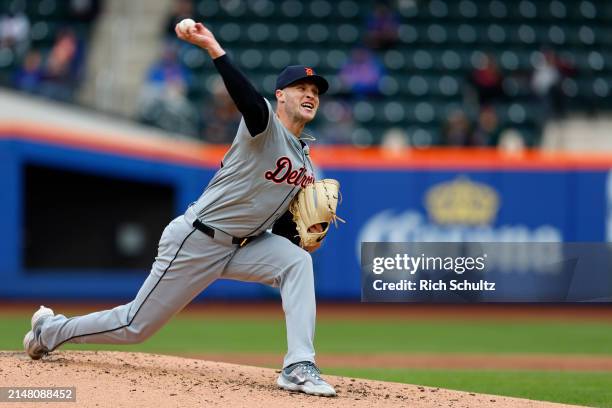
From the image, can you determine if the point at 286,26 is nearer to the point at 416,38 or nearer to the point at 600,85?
the point at 416,38

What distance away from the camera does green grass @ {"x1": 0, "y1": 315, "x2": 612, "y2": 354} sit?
9.35 metres

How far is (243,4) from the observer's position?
57.7ft

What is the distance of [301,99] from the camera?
5.21m

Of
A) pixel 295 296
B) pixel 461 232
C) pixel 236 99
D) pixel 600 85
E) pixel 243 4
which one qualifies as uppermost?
pixel 243 4

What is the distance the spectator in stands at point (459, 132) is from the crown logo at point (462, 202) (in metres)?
0.63

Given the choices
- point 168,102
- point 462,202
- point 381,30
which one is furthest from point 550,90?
point 168,102

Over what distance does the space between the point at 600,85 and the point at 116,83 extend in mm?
7302

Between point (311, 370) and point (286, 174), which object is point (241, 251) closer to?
point (286, 174)

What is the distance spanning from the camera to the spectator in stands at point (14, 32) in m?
14.8

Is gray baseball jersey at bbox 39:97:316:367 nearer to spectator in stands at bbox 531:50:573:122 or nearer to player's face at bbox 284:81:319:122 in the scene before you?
player's face at bbox 284:81:319:122

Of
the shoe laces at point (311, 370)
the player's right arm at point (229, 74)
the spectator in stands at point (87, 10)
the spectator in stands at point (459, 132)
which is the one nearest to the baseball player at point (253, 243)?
the shoe laces at point (311, 370)

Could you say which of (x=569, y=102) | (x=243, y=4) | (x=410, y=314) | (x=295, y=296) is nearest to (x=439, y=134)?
(x=569, y=102)

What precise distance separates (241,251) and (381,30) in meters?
11.7

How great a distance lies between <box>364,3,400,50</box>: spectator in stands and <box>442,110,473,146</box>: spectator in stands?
7.92 feet
